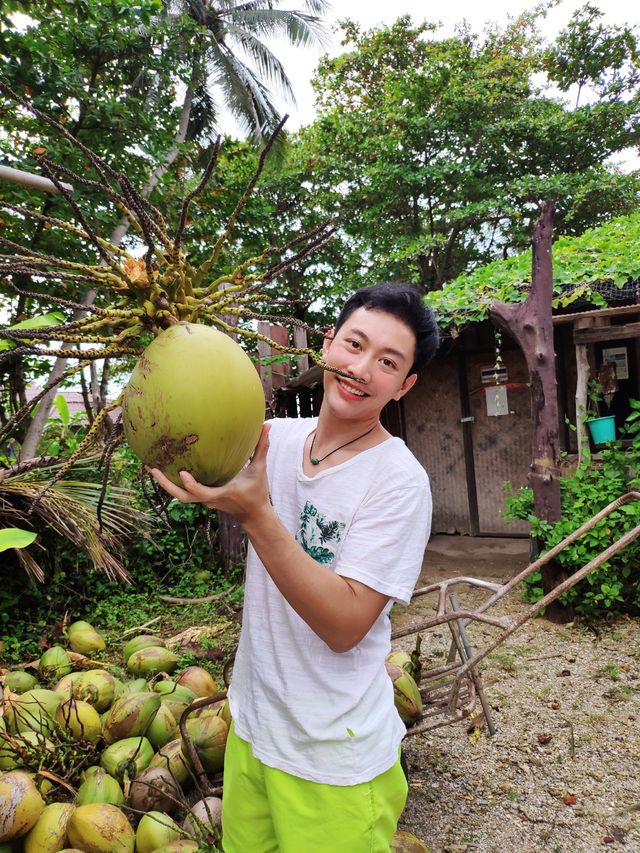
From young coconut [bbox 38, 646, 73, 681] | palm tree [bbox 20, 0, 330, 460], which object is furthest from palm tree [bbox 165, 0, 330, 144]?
young coconut [bbox 38, 646, 73, 681]

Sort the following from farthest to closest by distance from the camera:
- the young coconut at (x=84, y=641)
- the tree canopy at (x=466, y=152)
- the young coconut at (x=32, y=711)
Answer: the tree canopy at (x=466, y=152) → the young coconut at (x=84, y=641) → the young coconut at (x=32, y=711)

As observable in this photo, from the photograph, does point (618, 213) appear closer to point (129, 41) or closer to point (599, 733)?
point (129, 41)

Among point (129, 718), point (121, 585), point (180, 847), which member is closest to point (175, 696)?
point (129, 718)

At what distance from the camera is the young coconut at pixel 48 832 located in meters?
1.74

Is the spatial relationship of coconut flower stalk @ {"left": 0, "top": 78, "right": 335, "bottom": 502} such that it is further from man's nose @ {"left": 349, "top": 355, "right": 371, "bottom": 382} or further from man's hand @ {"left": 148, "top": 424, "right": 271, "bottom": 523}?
man's nose @ {"left": 349, "top": 355, "right": 371, "bottom": 382}

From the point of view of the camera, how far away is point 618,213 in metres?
11.8

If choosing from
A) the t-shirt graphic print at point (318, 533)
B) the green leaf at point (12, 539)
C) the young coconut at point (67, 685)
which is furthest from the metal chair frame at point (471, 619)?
the young coconut at point (67, 685)

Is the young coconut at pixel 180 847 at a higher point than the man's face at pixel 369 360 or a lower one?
lower

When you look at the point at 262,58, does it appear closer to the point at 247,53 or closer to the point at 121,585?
the point at 247,53

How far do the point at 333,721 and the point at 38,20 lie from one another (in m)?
6.68

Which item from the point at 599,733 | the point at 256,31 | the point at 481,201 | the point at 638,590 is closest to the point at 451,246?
the point at 481,201

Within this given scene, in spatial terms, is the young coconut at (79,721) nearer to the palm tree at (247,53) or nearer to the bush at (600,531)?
the bush at (600,531)

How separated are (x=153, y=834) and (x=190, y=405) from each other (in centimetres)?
162

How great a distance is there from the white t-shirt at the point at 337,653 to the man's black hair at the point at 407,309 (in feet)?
0.77
